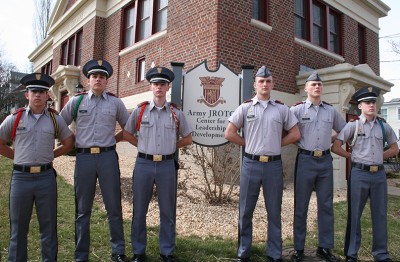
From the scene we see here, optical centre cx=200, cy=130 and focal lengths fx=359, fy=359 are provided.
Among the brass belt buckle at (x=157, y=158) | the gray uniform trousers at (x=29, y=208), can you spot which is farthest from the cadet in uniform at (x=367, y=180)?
the gray uniform trousers at (x=29, y=208)

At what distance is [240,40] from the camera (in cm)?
974

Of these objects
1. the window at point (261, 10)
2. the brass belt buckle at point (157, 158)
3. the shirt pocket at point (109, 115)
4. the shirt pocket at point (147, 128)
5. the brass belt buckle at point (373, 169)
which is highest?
the window at point (261, 10)

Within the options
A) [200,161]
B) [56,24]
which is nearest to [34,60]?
[56,24]

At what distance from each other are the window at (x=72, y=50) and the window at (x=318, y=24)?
1034 centimetres

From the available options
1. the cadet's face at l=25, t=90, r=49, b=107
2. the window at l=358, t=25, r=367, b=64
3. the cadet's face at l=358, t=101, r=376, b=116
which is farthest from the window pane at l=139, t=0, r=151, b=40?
Answer: the cadet's face at l=358, t=101, r=376, b=116

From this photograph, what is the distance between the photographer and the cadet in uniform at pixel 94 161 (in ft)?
13.2

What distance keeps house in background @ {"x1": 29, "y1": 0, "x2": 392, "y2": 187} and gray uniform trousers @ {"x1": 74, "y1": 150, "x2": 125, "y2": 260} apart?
5.73 metres

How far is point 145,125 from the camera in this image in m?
4.16

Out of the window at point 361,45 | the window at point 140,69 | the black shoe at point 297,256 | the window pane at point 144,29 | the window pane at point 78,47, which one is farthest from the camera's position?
the window pane at point 78,47

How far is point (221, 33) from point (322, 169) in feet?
19.3

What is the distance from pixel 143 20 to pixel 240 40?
16.1 ft

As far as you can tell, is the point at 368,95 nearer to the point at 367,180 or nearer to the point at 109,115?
the point at 367,180

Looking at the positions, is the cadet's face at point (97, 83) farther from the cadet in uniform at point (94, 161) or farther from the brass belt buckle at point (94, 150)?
the brass belt buckle at point (94, 150)

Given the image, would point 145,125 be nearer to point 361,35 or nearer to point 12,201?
point 12,201
